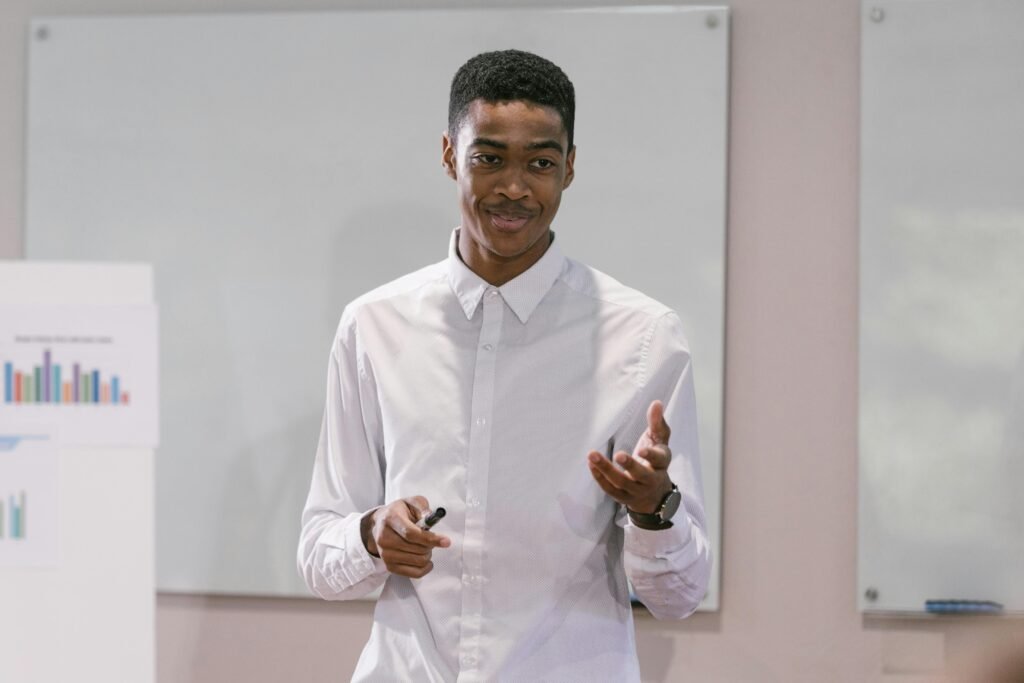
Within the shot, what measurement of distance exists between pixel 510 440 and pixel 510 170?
1.25 feet

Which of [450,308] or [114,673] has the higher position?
[450,308]

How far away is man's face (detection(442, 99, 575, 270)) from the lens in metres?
1.62

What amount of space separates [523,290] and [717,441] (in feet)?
2.89

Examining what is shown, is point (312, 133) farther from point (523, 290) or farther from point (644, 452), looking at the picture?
point (644, 452)

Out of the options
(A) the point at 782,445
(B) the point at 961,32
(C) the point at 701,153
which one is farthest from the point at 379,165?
(B) the point at 961,32

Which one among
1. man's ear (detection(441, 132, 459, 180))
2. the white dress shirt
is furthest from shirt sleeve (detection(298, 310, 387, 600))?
man's ear (detection(441, 132, 459, 180))

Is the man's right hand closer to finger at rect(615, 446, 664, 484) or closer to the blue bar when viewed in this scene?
finger at rect(615, 446, 664, 484)

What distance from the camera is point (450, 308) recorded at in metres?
1.77

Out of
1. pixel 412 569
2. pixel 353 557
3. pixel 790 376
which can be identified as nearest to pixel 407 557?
pixel 412 569

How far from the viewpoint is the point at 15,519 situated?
1.47 metres

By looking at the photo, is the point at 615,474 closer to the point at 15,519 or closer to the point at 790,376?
the point at 15,519

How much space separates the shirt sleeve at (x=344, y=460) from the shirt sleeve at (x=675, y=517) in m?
0.38

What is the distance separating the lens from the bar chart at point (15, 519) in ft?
4.82

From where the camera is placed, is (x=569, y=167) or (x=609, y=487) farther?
(x=569, y=167)
